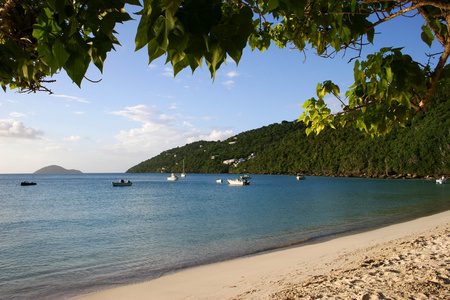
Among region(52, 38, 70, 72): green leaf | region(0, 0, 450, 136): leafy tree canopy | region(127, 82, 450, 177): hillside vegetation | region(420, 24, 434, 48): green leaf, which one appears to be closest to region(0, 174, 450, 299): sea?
region(0, 0, 450, 136): leafy tree canopy

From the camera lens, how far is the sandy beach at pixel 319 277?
4793mm

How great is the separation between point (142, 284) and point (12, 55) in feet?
24.6

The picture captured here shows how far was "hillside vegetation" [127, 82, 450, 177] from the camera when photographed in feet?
248

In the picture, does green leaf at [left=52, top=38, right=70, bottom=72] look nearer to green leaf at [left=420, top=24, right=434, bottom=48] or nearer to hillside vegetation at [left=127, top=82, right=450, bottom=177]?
green leaf at [left=420, top=24, right=434, bottom=48]

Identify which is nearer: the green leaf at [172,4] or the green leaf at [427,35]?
the green leaf at [172,4]

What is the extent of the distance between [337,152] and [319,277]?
116097 millimetres

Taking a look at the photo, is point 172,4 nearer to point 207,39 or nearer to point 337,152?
point 207,39

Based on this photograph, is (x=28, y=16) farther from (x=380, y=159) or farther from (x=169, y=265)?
(x=380, y=159)

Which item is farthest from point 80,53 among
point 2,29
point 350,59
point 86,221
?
point 86,221

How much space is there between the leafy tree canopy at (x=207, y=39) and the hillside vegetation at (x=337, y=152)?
22191 mm

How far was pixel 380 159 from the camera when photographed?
94312 mm

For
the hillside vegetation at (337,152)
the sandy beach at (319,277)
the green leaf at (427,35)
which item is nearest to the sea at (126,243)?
the sandy beach at (319,277)

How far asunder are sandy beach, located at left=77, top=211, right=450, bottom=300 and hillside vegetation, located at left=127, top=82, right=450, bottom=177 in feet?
57.3

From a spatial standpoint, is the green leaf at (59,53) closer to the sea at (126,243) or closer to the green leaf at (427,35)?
the green leaf at (427,35)
